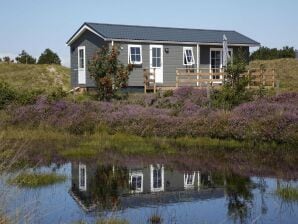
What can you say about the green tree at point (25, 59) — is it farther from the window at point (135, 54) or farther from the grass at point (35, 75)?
the window at point (135, 54)

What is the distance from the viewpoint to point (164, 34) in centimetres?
3525

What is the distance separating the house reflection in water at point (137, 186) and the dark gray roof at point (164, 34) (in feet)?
58.1

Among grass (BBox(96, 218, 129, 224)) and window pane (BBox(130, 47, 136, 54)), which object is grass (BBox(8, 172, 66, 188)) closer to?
grass (BBox(96, 218, 129, 224))

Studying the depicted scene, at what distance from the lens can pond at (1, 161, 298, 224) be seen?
10.2 m

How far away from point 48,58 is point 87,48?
3687cm

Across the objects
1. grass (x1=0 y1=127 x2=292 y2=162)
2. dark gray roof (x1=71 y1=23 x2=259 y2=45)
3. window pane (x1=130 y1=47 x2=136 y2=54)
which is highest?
dark gray roof (x1=71 y1=23 x2=259 y2=45)

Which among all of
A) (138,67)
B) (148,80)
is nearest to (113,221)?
(148,80)

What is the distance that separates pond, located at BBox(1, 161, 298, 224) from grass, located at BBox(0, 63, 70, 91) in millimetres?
34859

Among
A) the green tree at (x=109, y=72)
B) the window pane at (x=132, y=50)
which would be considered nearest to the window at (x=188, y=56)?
the window pane at (x=132, y=50)

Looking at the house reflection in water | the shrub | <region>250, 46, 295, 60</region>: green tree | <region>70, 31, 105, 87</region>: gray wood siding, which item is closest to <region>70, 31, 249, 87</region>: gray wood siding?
<region>70, 31, 105, 87</region>: gray wood siding

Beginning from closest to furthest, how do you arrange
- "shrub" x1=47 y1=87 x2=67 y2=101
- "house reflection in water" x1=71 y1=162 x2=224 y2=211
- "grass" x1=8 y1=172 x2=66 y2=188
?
"house reflection in water" x1=71 y1=162 x2=224 y2=211 < "grass" x1=8 y1=172 x2=66 y2=188 < "shrub" x1=47 y1=87 x2=67 y2=101

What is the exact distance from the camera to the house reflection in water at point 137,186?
1190 centimetres

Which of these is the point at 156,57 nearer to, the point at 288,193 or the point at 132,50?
the point at 132,50

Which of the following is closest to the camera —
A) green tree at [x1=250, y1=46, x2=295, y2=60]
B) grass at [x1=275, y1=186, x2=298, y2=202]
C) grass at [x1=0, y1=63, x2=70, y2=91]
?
grass at [x1=275, y1=186, x2=298, y2=202]
